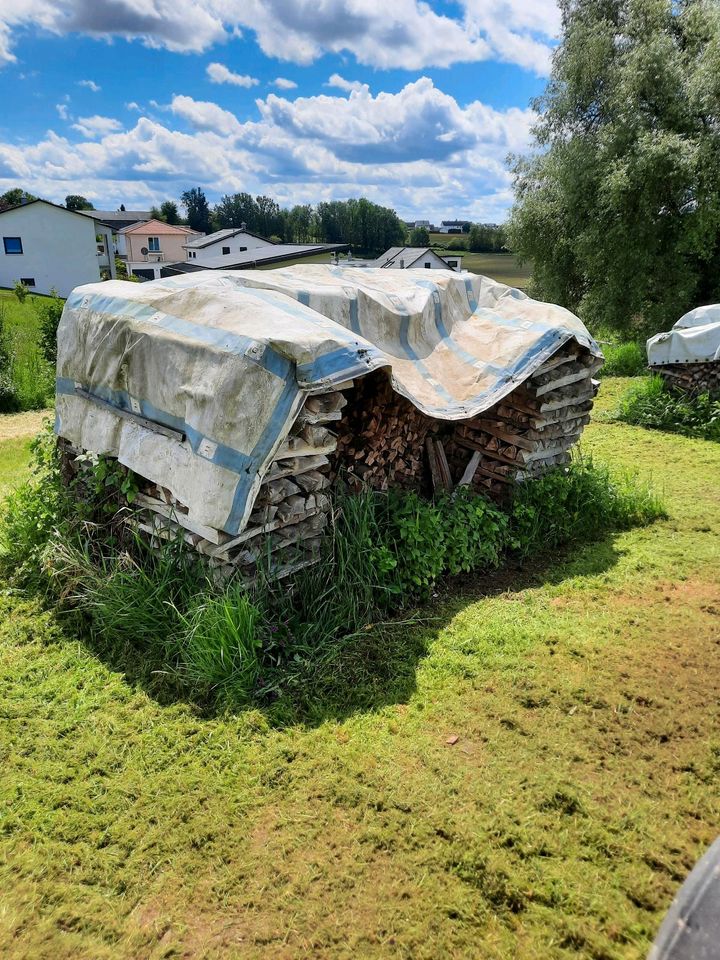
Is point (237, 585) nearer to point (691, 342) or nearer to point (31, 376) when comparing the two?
point (691, 342)

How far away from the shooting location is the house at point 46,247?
37.5m

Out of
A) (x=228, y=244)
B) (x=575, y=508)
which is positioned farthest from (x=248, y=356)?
(x=228, y=244)

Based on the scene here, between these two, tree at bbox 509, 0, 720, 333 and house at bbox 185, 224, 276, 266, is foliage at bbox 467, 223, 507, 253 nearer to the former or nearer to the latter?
house at bbox 185, 224, 276, 266

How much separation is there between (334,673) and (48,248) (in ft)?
138

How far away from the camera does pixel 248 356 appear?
4.06 metres

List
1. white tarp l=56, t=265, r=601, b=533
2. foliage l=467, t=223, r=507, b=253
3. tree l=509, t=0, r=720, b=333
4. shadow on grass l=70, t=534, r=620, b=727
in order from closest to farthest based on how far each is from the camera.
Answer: shadow on grass l=70, t=534, r=620, b=727 → white tarp l=56, t=265, r=601, b=533 → tree l=509, t=0, r=720, b=333 → foliage l=467, t=223, r=507, b=253

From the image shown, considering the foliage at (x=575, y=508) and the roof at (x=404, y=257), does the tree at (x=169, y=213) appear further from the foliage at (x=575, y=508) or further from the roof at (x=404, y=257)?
the foliage at (x=575, y=508)

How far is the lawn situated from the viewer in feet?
8.94

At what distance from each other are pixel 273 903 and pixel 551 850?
1334mm

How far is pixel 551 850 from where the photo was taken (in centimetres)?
299

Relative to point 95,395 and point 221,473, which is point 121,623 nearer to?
point 221,473

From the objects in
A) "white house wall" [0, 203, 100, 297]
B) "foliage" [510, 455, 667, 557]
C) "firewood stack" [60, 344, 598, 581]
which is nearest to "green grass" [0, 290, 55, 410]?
"firewood stack" [60, 344, 598, 581]

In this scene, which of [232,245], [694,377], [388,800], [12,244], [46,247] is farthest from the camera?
[232,245]

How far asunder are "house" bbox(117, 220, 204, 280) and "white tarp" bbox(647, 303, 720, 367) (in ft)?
180
